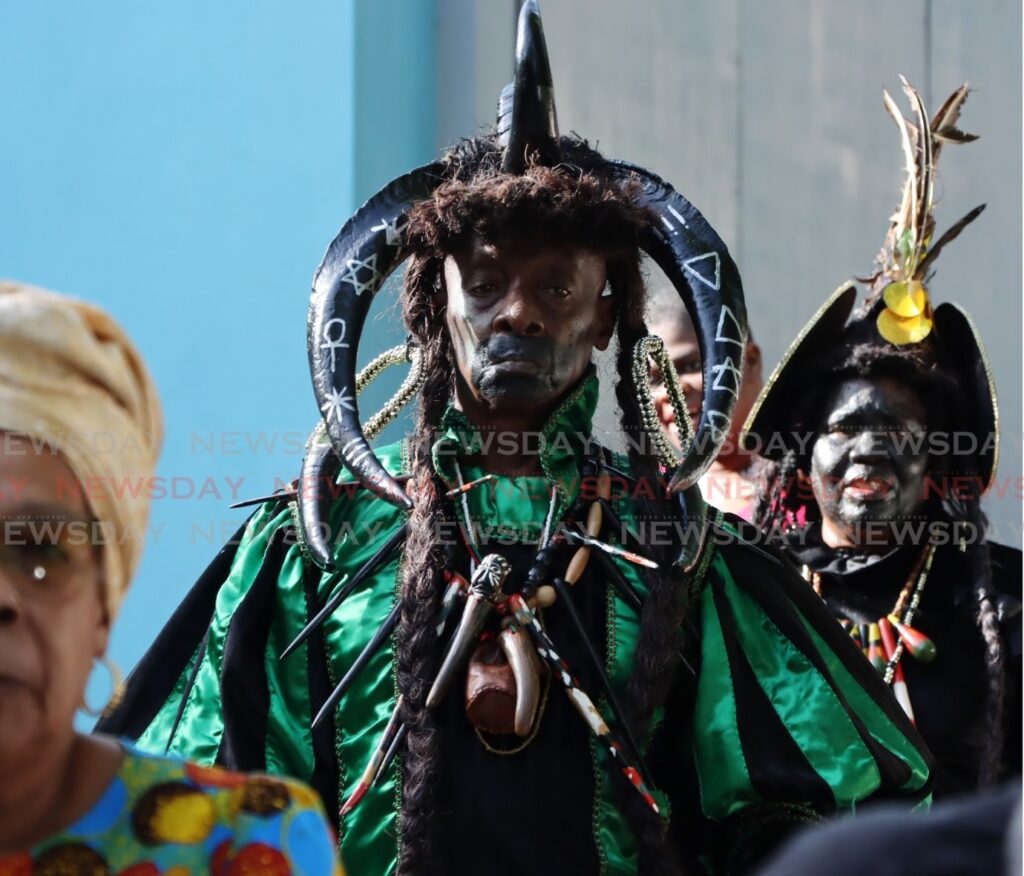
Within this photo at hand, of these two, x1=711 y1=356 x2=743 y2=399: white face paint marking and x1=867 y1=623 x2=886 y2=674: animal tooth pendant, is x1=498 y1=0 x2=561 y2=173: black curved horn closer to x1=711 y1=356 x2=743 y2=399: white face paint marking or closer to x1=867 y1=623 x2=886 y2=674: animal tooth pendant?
x1=711 y1=356 x2=743 y2=399: white face paint marking

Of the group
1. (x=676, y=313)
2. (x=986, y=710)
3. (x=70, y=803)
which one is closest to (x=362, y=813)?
(x=70, y=803)

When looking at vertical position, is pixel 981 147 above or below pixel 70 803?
above

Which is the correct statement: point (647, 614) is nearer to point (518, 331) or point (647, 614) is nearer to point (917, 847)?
point (518, 331)

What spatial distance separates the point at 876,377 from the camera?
478 centimetres

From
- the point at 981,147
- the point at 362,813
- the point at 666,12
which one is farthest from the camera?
the point at 981,147

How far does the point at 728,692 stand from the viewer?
3.44m

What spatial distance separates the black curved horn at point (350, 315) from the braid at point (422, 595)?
2.3 inches

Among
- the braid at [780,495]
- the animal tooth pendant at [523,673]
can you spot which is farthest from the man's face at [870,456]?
the animal tooth pendant at [523,673]

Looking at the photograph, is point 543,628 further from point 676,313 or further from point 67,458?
point 676,313

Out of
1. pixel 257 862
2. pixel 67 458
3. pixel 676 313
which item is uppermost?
pixel 676 313

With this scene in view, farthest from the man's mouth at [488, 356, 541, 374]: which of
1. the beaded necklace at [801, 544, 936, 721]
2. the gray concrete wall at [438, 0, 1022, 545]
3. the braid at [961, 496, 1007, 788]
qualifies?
the gray concrete wall at [438, 0, 1022, 545]

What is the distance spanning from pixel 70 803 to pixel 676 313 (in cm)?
363

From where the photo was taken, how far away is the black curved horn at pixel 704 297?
11.4 ft

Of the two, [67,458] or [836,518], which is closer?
[67,458]
